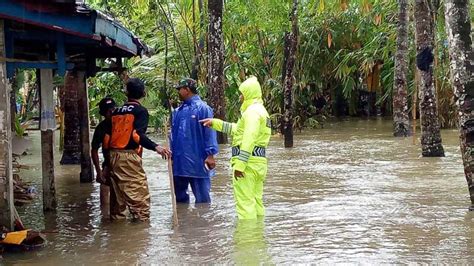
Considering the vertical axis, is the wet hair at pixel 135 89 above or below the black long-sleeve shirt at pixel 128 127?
above

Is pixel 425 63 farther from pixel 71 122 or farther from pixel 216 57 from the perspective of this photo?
pixel 71 122

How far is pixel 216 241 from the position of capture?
25.2ft

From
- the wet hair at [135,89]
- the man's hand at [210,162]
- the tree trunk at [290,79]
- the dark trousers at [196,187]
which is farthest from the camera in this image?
the tree trunk at [290,79]

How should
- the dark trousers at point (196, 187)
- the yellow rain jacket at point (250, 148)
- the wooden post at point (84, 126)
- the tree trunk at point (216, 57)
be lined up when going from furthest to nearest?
the tree trunk at point (216, 57) < the wooden post at point (84, 126) < the dark trousers at point (196, 187) < the yellow rain jacket at point (250, 148)

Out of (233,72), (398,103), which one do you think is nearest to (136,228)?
(398,103)

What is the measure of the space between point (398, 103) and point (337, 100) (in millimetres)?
12750

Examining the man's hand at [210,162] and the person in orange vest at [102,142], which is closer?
the person in orange vest at [102,142]

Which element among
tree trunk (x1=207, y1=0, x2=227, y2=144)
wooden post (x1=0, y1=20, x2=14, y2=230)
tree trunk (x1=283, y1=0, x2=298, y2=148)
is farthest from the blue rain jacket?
tree trunk (x1=283, y1=0, x2=298, y2=148)

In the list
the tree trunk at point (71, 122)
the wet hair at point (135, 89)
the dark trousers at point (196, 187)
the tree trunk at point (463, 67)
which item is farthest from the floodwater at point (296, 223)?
the wet hair at point (135, 89)

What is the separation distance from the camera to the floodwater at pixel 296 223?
6984mm

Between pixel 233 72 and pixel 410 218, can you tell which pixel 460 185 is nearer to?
pixel 410 218

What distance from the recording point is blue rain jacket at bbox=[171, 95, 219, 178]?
991cm

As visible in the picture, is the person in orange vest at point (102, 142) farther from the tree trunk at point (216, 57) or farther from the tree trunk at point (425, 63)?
the tree trunk at point (216, 57)

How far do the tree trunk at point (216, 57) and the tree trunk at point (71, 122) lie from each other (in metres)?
4.01
